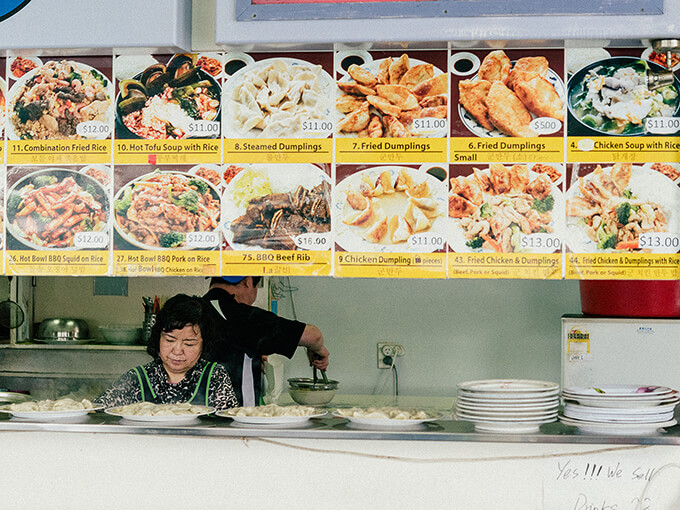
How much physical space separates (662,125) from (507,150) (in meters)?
0.42

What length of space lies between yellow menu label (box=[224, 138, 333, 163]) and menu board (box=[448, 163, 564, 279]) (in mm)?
369

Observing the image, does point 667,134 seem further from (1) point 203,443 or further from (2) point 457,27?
(1) point 203,443

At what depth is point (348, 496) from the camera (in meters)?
2.08

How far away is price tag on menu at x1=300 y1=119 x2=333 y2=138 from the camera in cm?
215

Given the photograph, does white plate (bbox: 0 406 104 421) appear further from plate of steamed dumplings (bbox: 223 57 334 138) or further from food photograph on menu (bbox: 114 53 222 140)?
plate of steamed dumplings (bbox: 223 57 334 138)

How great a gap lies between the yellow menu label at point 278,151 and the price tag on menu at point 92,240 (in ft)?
1.38

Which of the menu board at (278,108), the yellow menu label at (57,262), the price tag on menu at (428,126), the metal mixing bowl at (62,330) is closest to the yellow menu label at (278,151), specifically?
the menu board at (278,108)

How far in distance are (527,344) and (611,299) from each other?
1475 millimetres

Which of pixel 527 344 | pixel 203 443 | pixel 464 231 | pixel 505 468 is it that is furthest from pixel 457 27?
pixel 527 344

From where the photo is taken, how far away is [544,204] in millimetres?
2084

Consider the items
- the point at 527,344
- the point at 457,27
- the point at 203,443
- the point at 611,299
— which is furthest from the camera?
the point at 527,344

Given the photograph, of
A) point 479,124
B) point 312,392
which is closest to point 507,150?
point 479,124

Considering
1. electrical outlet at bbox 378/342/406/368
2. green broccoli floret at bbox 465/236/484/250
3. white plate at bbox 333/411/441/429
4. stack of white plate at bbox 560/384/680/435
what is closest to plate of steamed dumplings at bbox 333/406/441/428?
white plate at bbox 333/411/441/429

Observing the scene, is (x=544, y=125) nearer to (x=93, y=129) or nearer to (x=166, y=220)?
(x=166, y=220)
